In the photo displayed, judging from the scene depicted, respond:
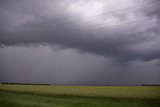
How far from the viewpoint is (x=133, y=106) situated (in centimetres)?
4094

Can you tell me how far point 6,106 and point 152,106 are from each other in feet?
80.7

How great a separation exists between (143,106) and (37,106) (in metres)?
18.3

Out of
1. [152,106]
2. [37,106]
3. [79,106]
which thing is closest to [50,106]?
[37,106]

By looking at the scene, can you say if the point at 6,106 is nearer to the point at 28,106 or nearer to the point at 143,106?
the point at 28,106

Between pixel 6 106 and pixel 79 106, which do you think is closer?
pixel 6 106

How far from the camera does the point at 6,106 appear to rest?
1496 inches

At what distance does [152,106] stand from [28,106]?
69.6 feet

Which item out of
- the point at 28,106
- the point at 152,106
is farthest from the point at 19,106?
the point at 152,106

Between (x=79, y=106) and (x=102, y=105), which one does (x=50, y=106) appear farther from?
(x=102, y=105)

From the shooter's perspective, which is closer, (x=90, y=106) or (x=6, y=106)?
(x=6, y=106)

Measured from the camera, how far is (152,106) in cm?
4053

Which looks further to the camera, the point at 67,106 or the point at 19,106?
the point at 67,106

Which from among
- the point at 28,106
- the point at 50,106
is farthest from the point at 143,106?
the point at 28,106

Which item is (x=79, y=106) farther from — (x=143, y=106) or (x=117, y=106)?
(x=143, y=106)
